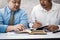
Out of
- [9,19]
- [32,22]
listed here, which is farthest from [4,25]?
[32,22]

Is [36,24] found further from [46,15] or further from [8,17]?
[8,17]

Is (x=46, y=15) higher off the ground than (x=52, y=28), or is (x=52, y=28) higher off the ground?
(x=46, y=15)

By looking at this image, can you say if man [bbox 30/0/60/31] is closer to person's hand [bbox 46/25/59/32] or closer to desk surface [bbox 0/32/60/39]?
person's hand [bbox 46/25/59/32]

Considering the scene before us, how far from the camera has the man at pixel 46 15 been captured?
1.79 metres

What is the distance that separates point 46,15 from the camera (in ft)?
5.95

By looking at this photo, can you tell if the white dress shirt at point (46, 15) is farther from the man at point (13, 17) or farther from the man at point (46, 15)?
the man at point (13, 17)

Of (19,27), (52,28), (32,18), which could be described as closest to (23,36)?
(19,27)

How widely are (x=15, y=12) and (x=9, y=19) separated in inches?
4.5

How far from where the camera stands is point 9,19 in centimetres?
179

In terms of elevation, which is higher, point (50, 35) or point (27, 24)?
point (27, 24)

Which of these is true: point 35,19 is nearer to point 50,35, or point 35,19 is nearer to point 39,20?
point 39,20

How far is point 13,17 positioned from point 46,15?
0.41 metres

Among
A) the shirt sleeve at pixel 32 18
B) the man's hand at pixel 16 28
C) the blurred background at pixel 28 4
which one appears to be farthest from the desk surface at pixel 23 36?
the blurred background at pixel 28 4


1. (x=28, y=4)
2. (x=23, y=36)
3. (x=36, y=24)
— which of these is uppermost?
(x=28, y=4)
